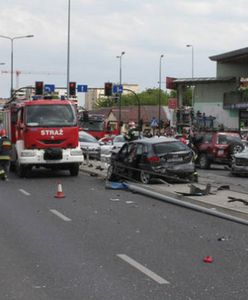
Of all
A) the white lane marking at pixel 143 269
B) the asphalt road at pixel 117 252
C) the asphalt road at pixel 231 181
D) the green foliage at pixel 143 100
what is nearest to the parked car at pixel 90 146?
the asphalt road at pixel 231 181

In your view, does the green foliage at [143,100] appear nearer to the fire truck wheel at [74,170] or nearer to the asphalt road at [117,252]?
the fire truck wheel at [74,170]

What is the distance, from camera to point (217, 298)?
6250 mm

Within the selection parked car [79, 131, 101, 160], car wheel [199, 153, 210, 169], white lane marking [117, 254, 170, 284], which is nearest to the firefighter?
parked car [79, 131, 101, 160]

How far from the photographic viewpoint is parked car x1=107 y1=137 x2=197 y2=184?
18609 millimetres

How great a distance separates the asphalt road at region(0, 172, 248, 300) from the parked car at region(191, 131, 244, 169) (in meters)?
14.0

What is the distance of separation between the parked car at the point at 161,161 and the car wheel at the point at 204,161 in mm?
10019

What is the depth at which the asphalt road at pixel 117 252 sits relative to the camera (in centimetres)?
659

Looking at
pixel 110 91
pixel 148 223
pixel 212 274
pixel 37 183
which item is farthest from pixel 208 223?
pixel 110 91

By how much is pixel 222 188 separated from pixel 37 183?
6858 mm

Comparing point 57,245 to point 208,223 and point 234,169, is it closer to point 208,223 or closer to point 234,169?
point 208,223

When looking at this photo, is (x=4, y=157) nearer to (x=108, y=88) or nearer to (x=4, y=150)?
(x=4, y=150)

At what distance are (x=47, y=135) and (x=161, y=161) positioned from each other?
553 cm

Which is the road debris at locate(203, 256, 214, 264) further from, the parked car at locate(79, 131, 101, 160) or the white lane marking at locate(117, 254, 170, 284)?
the parked car at locate(79, 131, 101, 160)

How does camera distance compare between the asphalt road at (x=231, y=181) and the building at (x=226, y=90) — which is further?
the building at (x=226, y=90)
